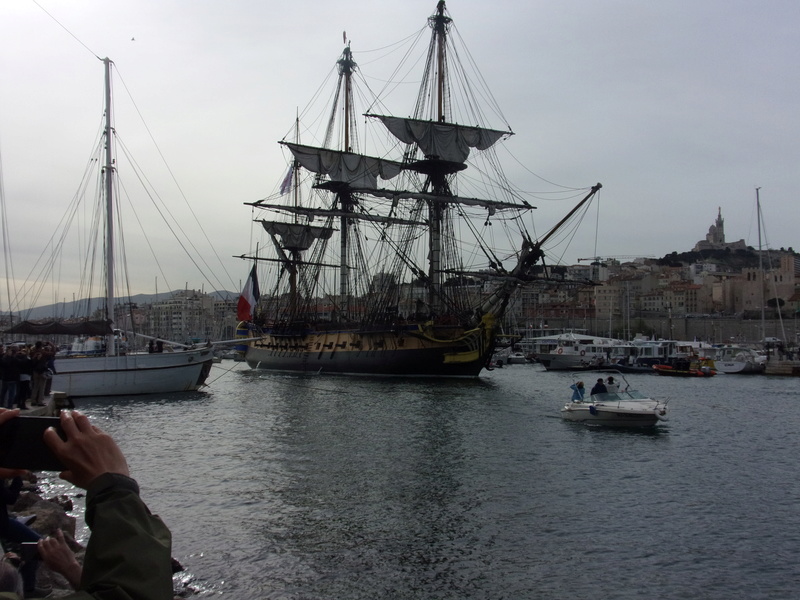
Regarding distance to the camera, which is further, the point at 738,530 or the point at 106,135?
the point at 106,135

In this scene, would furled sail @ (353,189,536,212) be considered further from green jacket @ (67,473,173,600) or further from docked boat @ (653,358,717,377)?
green jacket @ (67,473,173,600)

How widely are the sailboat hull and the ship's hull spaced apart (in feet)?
24.4

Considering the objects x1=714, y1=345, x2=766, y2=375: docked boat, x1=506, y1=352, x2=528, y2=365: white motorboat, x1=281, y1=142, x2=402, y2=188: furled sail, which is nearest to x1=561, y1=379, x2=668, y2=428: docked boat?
x1=281, y1=142, x2=402, y2=188: furled sail

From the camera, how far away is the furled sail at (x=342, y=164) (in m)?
71.2

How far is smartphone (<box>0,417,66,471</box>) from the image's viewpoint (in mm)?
2400

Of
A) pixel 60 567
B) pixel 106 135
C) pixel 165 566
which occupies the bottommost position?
pixel 60 567

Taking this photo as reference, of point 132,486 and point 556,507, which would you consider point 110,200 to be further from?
point 132,486

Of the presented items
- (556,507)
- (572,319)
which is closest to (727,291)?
(572,319)

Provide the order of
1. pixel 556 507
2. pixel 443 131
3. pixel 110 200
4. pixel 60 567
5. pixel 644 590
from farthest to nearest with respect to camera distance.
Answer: pixel 443 131
pixel 110 200
pixel 556 507
pixel 644 590
pixel 60 567

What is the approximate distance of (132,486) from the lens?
245 cm

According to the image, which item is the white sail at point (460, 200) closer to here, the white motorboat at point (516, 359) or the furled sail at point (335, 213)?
the furled sail at point (335, 213)

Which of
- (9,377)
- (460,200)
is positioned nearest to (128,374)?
(9,377)

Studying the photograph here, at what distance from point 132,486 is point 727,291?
18740cm

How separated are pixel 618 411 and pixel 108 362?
78.4 ft
